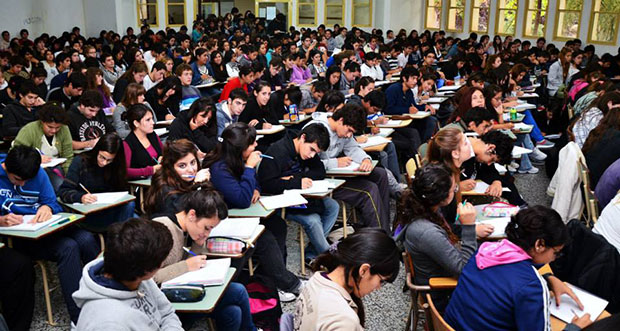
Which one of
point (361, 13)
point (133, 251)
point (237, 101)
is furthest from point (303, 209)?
point (361, 13)

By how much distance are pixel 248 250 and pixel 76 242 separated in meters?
1.15

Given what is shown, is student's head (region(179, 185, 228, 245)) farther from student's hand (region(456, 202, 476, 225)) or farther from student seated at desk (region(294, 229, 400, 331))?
student's hand (region(456, 202, 476, 225))

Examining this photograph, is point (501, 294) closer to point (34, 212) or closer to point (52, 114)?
point (34, 212)

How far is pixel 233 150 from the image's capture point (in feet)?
12.9

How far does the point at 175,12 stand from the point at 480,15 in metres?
9.83

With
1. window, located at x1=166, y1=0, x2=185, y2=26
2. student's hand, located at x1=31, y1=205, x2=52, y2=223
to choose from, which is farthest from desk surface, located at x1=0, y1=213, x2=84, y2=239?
window, located at x1=166, y1=0, x2=185, y2=26

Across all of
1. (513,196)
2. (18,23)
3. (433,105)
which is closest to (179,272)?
(513,196)

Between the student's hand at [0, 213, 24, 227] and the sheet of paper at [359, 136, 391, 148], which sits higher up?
the sheet of paper at [359, 136, 391, 148]

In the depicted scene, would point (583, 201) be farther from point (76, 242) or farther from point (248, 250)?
point (76, 242)

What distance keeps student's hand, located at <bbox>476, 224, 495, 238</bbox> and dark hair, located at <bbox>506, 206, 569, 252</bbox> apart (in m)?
0.72

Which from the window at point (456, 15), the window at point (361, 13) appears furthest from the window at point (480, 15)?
the window at point (361, 13)

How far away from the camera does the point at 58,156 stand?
4723 mm

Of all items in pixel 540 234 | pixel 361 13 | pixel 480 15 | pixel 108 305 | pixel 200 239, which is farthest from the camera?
pixel 361 13

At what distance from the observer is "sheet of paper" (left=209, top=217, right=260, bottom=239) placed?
10.9ft
